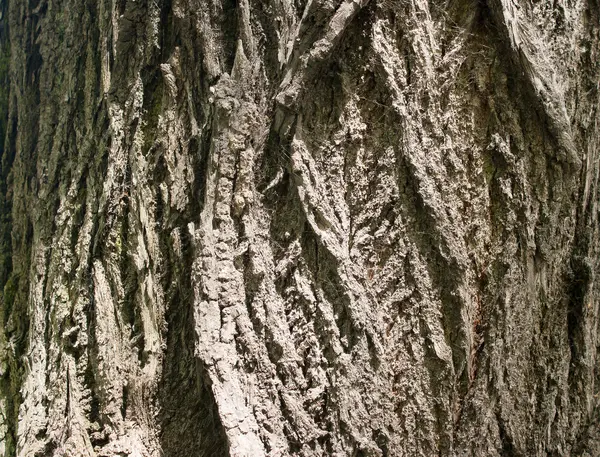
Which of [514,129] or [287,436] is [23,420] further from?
[514,129]

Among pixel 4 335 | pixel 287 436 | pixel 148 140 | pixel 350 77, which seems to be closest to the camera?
pixel 287 436

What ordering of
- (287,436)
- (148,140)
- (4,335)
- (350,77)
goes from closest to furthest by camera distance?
(287,436)
(350,77)
(148,140)
(4,335)

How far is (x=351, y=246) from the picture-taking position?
1.69m

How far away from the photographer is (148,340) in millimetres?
1793

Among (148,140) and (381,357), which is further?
(148,140)

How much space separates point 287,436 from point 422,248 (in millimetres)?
734

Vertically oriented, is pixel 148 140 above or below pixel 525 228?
above

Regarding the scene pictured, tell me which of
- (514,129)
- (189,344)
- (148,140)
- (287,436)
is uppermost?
(148,140)

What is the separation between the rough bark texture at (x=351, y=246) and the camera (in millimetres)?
1646

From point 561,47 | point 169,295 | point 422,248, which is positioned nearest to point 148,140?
point 169,295

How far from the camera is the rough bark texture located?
1646mm

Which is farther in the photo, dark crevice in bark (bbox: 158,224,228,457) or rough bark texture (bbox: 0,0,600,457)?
dark crevice in bark (bbox: 158,224,228,457)

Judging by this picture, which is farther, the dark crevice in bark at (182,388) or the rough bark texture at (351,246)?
the dark crevice in bark at (182,388)

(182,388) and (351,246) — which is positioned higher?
(351,246)
